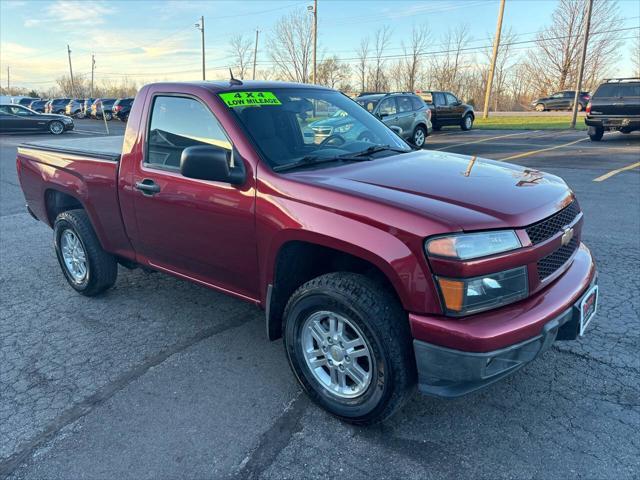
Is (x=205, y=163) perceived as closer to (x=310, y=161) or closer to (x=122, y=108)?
(x=310, y=161)

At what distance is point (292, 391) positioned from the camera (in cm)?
307

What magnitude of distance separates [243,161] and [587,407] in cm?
242

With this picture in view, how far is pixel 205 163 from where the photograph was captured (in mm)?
2816

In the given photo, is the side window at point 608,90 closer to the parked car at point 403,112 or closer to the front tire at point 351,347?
the parked car at point 403,112

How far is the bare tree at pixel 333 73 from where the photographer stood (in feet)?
163

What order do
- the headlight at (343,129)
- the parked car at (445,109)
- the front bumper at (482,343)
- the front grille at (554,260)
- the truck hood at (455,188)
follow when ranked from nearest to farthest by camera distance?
the front bumper at (482,343), the truck hood at (455,188), the front grille at (554,260), the headlight at (343,129), the parked car at (445,109)

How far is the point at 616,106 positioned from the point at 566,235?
50.2ft

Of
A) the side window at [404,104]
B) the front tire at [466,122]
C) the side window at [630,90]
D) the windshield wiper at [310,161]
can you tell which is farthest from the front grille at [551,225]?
the front tire at [466,122]

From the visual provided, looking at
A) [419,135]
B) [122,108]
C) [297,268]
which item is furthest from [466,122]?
[297,268]

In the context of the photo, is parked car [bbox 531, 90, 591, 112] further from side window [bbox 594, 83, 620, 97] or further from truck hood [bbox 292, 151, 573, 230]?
truck hood [bbox 292, 151, 573, 230]

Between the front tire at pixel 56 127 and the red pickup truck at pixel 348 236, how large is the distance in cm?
2233

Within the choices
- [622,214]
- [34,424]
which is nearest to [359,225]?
[34,424]

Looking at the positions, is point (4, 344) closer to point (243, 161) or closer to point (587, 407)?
point (243, 161)

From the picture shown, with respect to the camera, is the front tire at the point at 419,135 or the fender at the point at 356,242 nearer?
the fender at the point at 356,242
